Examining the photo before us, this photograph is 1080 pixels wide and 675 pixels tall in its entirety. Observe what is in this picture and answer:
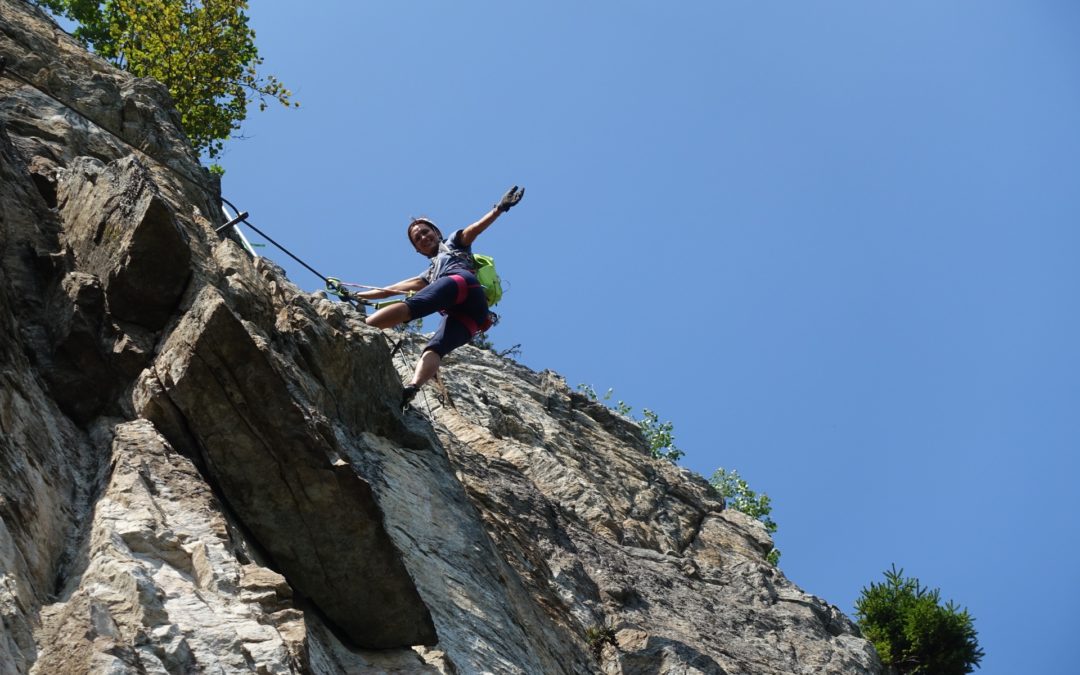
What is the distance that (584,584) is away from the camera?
14773mm

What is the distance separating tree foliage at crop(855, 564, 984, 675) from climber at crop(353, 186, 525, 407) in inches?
647

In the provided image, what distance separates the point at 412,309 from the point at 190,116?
12482 millimetres

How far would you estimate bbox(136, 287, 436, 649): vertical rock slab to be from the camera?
8.52 m

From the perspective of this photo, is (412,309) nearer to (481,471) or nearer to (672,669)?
(481,471)

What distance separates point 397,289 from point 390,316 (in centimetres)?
141

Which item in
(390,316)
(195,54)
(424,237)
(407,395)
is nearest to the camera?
(407,395)

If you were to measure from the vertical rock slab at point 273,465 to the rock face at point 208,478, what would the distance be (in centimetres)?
2

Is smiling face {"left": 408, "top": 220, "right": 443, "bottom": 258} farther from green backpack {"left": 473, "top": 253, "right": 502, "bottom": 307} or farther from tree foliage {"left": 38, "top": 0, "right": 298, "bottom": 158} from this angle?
tree foliage {"left": 38, "top": 0, "right": 298, "bottom": 158}

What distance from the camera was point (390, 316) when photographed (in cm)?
1376

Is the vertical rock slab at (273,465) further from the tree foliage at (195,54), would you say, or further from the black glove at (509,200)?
the tree foliage at (195,54)

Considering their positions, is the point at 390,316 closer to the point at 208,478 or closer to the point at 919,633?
the point at 208,478

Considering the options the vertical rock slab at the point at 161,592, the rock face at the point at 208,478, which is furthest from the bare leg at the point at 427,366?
the vertical rock slab at the point at 161,592

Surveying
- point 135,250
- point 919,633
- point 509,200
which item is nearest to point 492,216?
point 509,200

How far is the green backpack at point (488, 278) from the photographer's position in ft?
49.5
